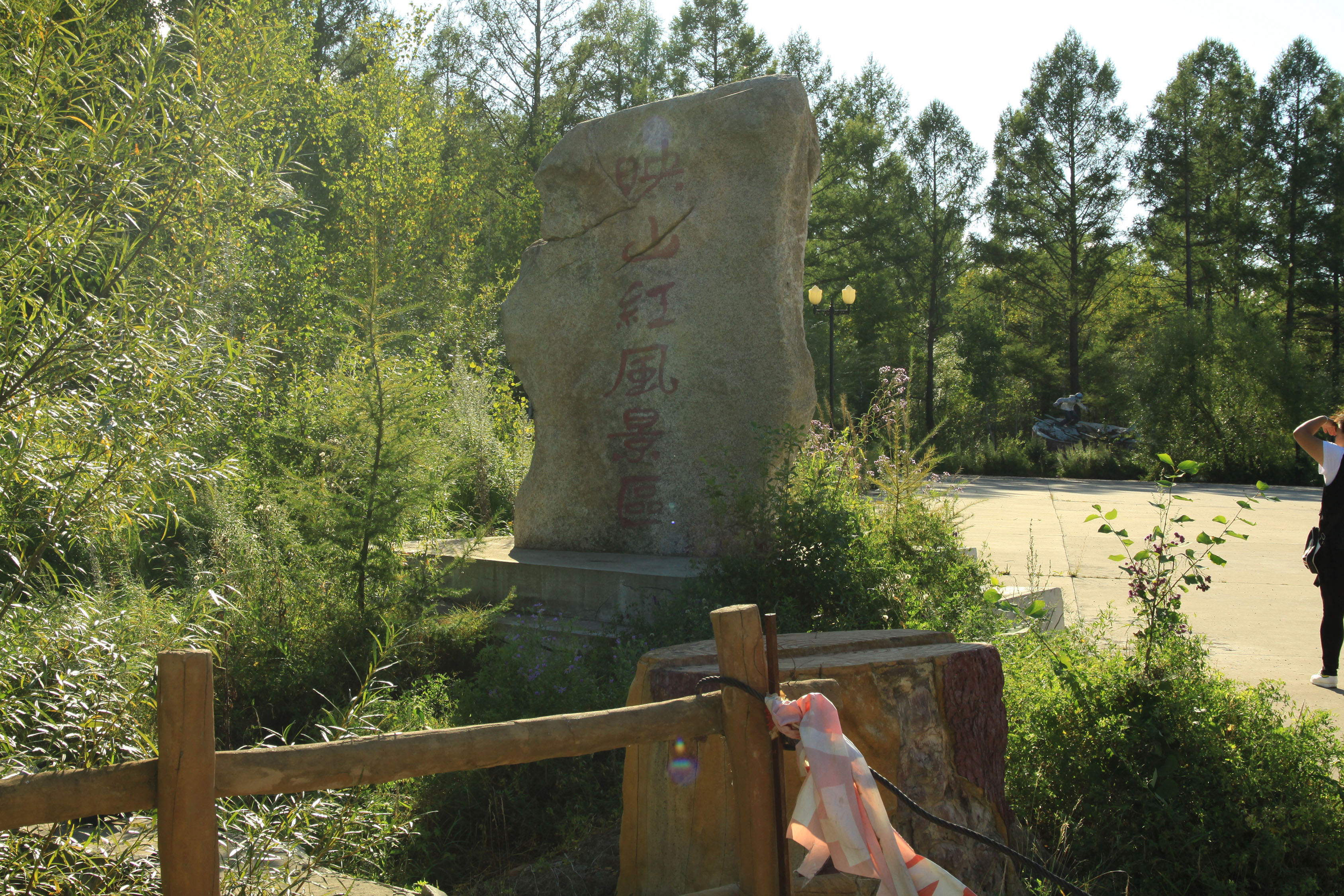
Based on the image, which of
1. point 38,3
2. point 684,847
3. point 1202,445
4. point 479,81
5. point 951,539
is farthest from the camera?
point 479,81

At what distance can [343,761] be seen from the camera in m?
1.63

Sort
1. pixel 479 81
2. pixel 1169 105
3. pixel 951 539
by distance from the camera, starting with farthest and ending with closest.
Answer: pixel 1169 105 < pixel 479 81 < pixel 951 539

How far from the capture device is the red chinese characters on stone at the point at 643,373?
5.89m

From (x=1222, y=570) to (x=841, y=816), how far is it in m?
7.72

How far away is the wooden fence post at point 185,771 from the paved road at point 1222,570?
4272 mm

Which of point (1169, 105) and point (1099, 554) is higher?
point (1169, 105)

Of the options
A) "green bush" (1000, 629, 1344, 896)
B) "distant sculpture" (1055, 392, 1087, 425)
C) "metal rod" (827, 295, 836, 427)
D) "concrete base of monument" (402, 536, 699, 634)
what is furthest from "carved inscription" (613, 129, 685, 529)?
"distant sculpture" (1055, 392, 1087, 425)

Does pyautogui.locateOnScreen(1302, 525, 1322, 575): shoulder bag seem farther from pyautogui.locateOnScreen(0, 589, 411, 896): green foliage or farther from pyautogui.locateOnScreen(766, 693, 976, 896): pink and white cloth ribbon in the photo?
pyautogui.locateOnScreen(0, 589, 411, 896): green foliage

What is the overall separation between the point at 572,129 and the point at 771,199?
5.70ft

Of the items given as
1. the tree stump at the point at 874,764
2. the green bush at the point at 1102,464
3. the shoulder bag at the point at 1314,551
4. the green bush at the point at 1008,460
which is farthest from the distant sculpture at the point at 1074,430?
the tree stump at the point at 874,764

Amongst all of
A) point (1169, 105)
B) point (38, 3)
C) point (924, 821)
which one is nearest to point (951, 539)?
point (924, 821)

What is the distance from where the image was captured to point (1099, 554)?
353 inches

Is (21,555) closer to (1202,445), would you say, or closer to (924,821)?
(924,821)

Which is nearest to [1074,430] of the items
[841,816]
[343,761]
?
[841,816]
